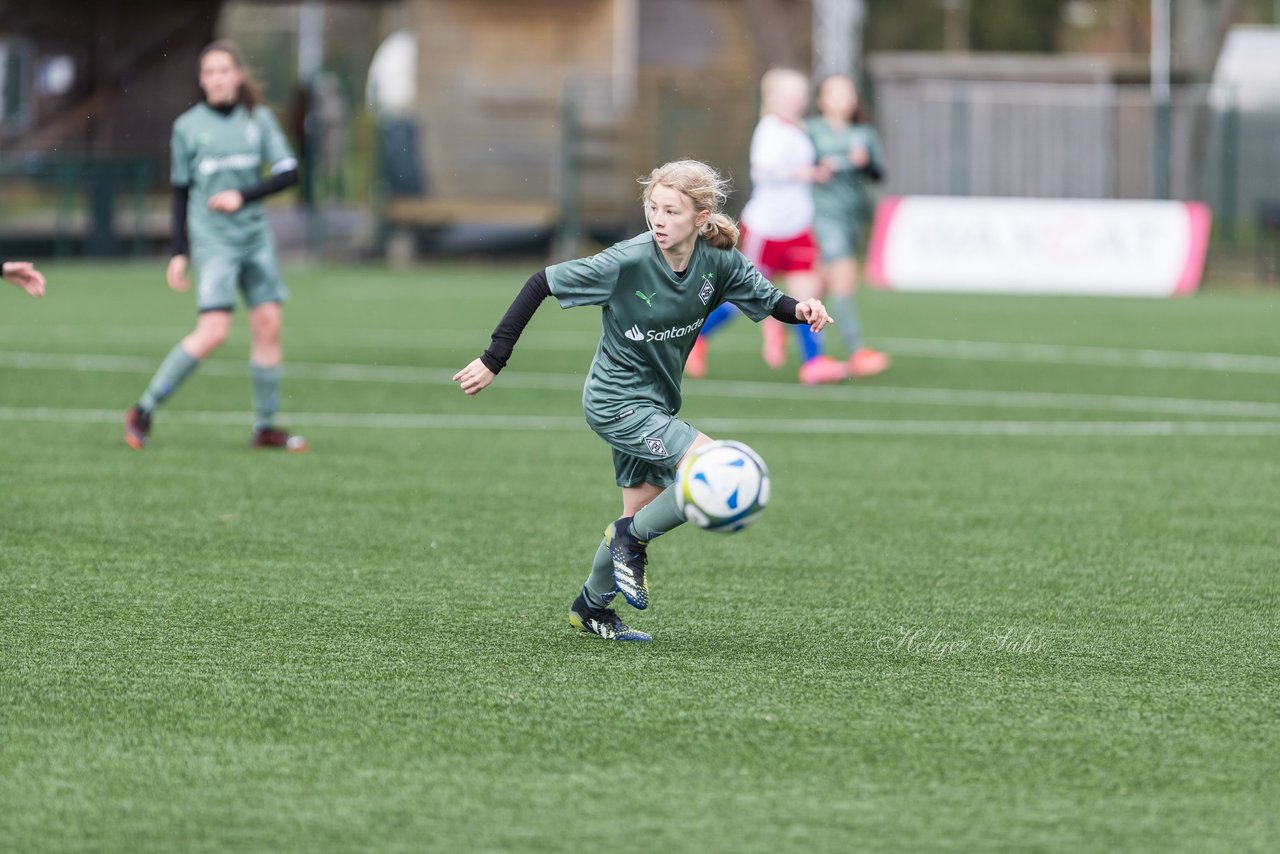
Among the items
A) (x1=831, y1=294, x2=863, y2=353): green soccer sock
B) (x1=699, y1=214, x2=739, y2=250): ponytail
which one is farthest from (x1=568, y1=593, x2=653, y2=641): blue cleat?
(x1=831, y1=294, x2=863, y2=353): green soccer sock

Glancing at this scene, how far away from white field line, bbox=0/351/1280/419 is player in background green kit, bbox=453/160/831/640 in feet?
23.4

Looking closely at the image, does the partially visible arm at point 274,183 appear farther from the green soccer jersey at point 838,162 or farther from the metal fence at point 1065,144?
the metal fence at point 1065,144

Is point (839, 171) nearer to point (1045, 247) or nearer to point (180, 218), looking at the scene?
point (180, 218)

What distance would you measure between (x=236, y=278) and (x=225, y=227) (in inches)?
11.0

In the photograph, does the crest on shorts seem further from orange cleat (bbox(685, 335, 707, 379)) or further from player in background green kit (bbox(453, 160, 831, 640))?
orange cleat (bbox(685, 335, 707, 379))

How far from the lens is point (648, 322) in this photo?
6613mm

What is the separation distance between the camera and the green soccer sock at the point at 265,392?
37.0ft

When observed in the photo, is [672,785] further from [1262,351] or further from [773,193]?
Answer: [1262,351]

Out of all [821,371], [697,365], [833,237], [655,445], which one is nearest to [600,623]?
[655,445]

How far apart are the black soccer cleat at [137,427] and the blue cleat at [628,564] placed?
17.0ft

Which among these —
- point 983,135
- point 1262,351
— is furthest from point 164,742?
point 983,135

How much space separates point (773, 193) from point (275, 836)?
36.3ft

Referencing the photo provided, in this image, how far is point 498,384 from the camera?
14773mm

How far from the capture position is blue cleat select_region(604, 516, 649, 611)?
6574 mm
